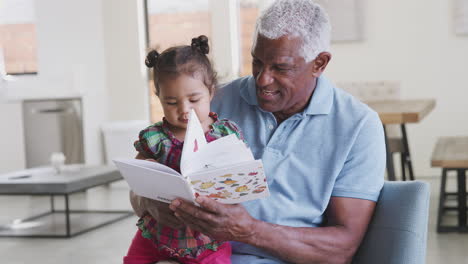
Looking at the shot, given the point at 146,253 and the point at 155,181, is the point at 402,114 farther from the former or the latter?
the point at 155,181

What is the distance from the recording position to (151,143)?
1704 millimetres

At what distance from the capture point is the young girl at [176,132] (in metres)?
1.65

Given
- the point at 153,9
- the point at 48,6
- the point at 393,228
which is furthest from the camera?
the point at 153,9

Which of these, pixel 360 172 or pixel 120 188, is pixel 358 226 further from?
pixel 120 188

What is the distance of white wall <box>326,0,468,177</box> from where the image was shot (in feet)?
19.3

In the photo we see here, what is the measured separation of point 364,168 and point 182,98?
1.71ft

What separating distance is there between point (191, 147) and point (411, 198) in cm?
60

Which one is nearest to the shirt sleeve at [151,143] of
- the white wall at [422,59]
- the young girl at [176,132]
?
the young girl at [176,132]

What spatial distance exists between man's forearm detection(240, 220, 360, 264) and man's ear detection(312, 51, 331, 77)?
1.51 ft

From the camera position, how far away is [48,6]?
6020 mm

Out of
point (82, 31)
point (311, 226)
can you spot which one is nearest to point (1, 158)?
point (82, 31)

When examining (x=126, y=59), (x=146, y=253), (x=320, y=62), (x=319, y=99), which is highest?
(x=126, y=59)

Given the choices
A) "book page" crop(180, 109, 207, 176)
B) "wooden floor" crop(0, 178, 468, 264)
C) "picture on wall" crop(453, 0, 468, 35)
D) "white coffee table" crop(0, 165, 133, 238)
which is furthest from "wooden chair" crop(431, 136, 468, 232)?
"book page" crop(180, 109, 207, 176)

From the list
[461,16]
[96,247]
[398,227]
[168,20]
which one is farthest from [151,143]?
[168,20]
